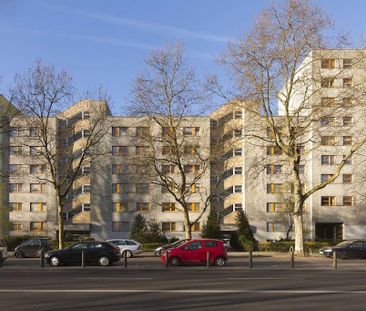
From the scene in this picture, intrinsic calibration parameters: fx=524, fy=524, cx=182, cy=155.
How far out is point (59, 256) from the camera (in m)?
26.5

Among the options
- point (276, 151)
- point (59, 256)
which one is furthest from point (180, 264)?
point (276, 151)

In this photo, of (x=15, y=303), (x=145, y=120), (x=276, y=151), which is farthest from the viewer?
(x=276, y=151)

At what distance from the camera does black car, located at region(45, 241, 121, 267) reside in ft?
86.8

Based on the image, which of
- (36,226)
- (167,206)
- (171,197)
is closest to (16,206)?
(36,226)

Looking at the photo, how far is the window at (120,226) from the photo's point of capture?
66.0 meters

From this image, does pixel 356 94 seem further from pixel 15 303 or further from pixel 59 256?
pixel 15 303

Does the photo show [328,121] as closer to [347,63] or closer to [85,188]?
[347,63]

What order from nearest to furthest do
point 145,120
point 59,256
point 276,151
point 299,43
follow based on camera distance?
point 59,256
point 299,43
point 145,120
point 276,151

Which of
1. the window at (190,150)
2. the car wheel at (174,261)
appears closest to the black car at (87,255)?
the car wheel at (174,261)

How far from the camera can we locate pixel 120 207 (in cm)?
6644

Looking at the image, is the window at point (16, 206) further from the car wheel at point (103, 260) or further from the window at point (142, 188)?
the car wheel at point (103, 260)

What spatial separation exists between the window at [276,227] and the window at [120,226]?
17630 millimetres

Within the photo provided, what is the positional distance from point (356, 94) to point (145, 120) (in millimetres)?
18243

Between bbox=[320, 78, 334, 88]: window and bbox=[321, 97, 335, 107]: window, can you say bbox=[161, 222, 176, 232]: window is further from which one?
bbox=[320, 78, 334, 88]: window
